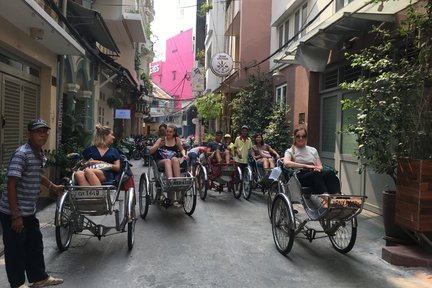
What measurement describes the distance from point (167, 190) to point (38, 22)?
3.60 metres

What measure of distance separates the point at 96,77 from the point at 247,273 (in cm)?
1355

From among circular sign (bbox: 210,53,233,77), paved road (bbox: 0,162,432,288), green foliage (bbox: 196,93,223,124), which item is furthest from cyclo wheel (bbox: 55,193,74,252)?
green foliage (bbox: 196,93,223,124)

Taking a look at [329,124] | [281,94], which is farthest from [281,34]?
[329,124]

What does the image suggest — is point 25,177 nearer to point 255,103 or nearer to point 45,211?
point 45,211

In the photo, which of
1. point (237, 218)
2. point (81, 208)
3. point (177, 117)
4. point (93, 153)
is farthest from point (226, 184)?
point (177, 117)

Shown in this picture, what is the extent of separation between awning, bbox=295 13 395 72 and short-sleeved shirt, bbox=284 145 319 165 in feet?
8.77

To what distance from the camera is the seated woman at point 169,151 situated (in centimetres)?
781

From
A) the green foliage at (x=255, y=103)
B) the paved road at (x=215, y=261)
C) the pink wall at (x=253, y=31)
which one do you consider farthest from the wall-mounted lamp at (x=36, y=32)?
the pink wall at (x=253, y=31)

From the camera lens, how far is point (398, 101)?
590 cm

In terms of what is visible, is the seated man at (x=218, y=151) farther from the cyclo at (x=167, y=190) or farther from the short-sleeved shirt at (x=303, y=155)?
the short-sleeved shirt at (x=303, y=155)

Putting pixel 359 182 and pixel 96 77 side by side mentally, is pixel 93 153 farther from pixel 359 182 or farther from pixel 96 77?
pixel 96 77

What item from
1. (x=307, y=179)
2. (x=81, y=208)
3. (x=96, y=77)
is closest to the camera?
(x=81, y=208)

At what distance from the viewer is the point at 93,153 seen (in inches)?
254

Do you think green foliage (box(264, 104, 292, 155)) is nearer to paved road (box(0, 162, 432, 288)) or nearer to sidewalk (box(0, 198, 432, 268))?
sidewalk (box(0, 198, 432, 268))
